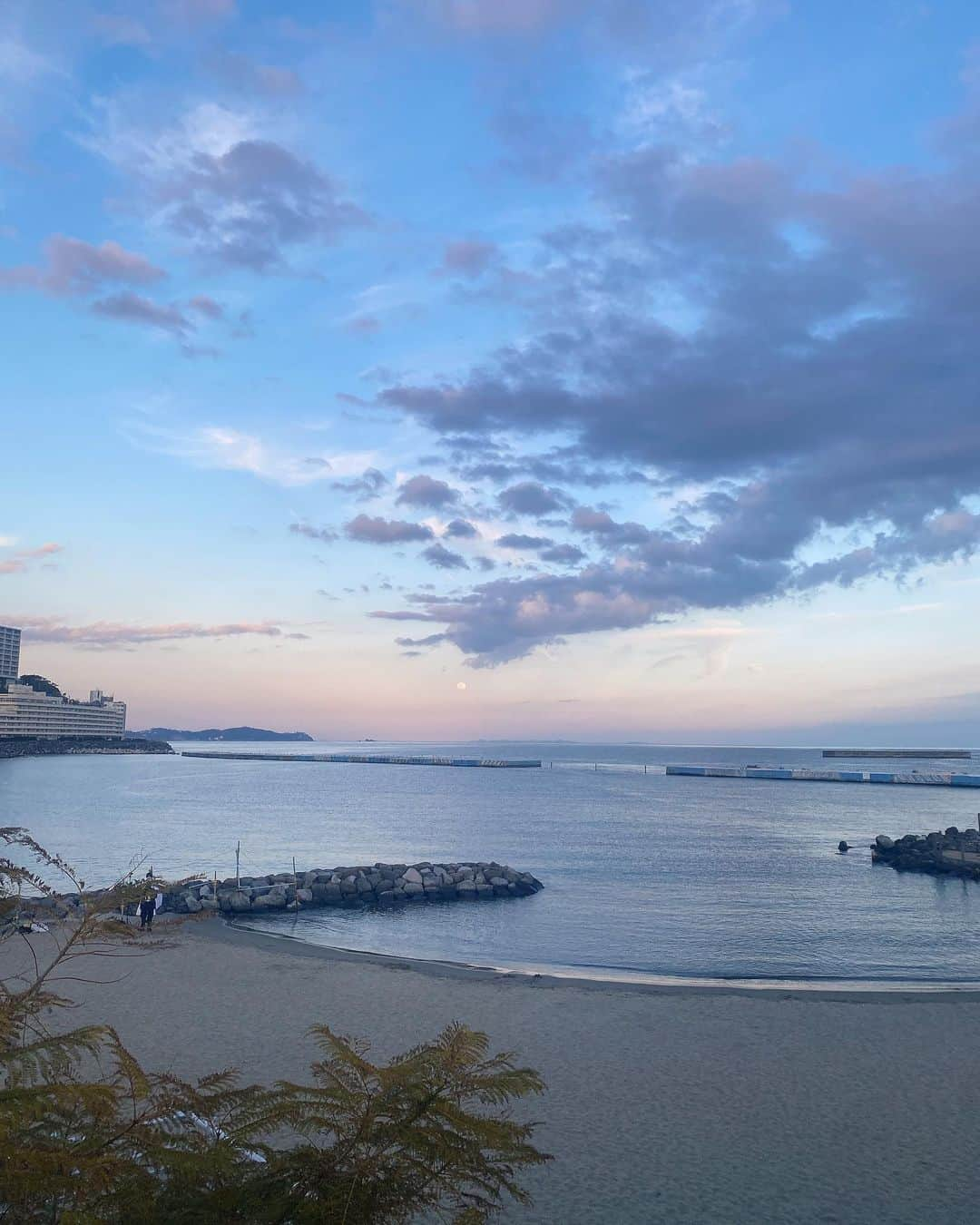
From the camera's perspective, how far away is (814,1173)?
1017cm

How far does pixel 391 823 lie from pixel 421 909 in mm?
33346

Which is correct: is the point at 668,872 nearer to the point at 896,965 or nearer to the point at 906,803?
the point at 896,965

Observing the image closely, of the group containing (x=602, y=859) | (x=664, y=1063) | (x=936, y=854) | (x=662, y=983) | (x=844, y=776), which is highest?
(x=664, y=1063)

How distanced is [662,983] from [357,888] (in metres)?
15.4

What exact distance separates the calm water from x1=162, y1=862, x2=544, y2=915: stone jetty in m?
1.26

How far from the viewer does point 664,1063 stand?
1426 centimetres

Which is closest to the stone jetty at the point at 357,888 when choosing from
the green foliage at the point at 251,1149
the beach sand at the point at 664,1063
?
the beach sand at the point at 664,1063

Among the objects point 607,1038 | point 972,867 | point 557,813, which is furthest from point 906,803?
point 607,1038

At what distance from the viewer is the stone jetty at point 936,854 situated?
4419 cm

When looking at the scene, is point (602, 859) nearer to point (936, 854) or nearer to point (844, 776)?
point (936, 854)

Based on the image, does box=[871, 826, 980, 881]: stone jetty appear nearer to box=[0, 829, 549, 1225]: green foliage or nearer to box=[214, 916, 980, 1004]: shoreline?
box=[214, 916, 980, 1004]: shoreline

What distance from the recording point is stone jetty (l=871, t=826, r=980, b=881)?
44.2 meters

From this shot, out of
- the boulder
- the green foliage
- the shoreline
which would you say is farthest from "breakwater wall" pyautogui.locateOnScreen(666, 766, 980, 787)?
the green foliage

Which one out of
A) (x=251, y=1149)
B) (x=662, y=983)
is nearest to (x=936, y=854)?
(x=662, y=983)
